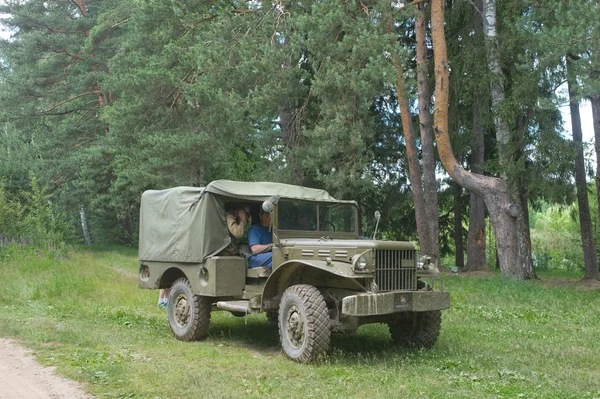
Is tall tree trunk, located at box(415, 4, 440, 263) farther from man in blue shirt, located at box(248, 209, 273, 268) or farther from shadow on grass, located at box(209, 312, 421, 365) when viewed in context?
man in blue shirt, located at box(248, 209, 273, 268)

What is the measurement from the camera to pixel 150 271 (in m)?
10.1

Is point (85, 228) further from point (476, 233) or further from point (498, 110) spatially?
point (498, 110)

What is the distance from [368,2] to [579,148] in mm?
6755

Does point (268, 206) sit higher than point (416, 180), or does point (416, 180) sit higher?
point (416, 180)

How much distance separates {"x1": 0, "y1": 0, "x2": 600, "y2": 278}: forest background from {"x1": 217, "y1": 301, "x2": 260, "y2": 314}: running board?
298 inches

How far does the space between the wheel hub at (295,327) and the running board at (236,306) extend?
2.58 ft

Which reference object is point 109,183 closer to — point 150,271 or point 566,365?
point 150,271

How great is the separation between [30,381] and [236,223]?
3.59 m

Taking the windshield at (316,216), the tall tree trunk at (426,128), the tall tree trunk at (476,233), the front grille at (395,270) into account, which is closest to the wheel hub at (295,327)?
the front grille at (395,270)

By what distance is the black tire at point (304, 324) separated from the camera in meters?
7.32

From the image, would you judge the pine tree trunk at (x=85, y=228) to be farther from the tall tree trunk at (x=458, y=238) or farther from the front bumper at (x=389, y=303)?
the front bumper at (x=389, y=303)

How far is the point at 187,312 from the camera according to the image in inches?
369

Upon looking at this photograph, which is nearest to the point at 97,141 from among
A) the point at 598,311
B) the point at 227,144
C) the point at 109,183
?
the point at 109,183

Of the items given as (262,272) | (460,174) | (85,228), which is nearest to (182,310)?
(262,272)
